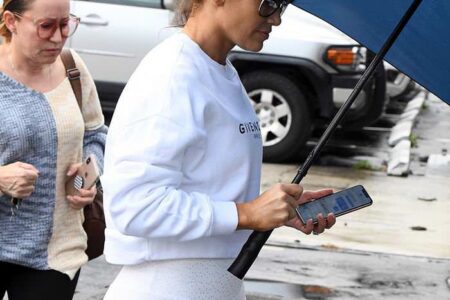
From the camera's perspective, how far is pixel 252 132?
8.91 ft

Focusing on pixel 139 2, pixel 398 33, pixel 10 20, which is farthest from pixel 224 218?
pixel 139 2

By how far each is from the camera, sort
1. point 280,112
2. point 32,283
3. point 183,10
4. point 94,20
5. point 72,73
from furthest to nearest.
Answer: point 280,112, point 94,20, point 72,73, point 32,283, point 183,10

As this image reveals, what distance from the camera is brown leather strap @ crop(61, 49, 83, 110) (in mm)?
3689

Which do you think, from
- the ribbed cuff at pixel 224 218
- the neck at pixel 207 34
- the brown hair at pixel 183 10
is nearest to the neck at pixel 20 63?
the brown hair at pixel 183 10

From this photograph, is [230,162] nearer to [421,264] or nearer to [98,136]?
[98,136]

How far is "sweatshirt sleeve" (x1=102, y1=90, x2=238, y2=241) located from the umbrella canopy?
83 centimetres

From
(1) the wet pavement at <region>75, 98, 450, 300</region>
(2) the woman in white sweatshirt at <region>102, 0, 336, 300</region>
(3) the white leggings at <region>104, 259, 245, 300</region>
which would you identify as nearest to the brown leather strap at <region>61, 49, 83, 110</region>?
(2) the woman in white sweatshirt at <region>102, 0, 336, 300</region>

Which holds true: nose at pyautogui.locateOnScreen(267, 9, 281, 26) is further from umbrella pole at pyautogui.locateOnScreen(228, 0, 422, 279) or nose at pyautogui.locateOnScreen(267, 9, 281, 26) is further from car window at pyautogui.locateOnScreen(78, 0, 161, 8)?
car window at pyautogui.locateOnScreen(78, 0, 161, 8)

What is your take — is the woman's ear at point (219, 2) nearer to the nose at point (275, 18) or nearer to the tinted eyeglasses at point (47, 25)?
the nose at point (275, 18)

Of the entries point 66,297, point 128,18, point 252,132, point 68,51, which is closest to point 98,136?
point 68,51

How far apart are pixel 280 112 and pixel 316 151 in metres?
7.61

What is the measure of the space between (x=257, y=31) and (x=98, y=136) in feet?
4.22

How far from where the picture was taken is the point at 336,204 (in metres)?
2.87

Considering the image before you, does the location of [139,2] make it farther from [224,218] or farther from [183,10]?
[224,218]
